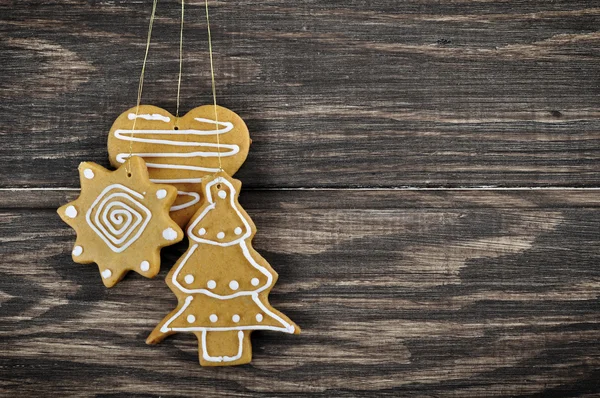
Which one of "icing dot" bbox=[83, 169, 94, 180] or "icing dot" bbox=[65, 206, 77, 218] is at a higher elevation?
"icing dot" bbox=[83, 169, 94, 180]

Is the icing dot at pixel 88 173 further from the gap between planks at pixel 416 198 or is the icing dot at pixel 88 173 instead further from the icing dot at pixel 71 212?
the gap between planks at pixel 416 198

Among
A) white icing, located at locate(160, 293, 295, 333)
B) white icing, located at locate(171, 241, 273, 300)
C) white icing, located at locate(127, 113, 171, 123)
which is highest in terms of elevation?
white icing, located at locate(127, 113, 171, 123)

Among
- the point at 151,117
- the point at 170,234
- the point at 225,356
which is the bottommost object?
the point at 225,356

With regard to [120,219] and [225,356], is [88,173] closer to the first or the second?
[120,219]

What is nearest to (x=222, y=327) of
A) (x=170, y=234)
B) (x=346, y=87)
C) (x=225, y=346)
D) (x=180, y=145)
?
(x=225, y=346)

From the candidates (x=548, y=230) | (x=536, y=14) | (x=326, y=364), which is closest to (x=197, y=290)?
(x=326, y=364)

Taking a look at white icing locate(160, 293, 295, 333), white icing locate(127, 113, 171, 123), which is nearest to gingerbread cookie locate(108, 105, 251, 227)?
white icing locate(127, 113, 171, 123)

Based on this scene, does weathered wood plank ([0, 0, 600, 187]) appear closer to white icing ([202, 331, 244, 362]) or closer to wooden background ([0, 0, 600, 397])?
wooden background ([0, 0, 600, 397])
